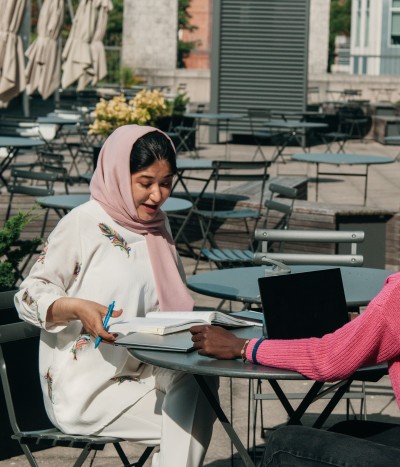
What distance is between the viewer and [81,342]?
3.73m

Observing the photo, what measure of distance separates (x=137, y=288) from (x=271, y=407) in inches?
84.6

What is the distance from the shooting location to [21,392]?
4672 mm

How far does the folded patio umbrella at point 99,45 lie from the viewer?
19875 millimetres

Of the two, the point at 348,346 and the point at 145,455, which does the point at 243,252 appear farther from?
the point at 348,346

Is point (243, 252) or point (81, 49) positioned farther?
point (81, 49)

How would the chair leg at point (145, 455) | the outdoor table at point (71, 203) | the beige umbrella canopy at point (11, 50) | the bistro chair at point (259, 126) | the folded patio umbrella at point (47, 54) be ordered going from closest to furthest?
the chair leg at point (145, 455) < the outdoor table at point (71, 203) < the beige umbrella canopy at point (11, 50) < the folded patio umbrella at point (47, 54) < the bistro chair at point (259, 126)

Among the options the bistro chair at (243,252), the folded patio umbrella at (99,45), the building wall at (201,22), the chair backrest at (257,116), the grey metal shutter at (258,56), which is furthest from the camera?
the building wall at (201,22)

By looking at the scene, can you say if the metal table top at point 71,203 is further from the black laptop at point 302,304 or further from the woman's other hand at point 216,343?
the woman's other hand at point 216,343

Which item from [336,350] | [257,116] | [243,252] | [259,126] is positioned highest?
[336,350]

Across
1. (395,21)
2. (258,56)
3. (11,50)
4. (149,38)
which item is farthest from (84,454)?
(149,38)

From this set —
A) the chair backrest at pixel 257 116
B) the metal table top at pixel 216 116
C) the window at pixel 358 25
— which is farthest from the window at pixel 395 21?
the metal table top at pixel 216 116

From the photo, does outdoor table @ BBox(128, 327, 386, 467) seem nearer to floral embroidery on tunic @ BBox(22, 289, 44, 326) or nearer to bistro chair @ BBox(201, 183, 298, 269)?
floral embroidery on tunic @ BBox(22, 289, 44, 326)

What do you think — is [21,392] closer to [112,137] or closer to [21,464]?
[21,464]

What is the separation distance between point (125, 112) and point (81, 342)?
713 cm
